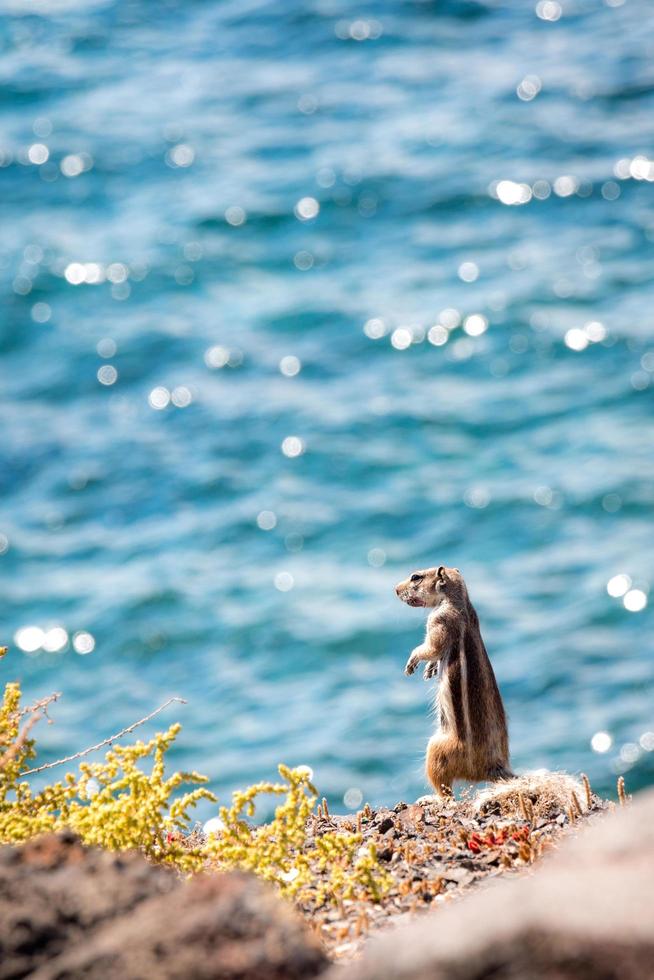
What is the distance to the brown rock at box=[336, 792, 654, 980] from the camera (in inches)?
126

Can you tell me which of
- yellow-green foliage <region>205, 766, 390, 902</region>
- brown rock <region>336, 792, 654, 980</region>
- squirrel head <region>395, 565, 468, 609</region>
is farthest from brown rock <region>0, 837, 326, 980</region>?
squirrel head <region>395, 565, 468, 609</region>

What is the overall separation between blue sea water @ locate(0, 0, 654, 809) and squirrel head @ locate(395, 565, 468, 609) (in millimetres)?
7102

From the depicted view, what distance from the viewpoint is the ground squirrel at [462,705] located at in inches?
297

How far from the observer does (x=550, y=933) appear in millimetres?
3240

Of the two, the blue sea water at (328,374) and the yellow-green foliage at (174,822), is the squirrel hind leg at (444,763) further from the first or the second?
the blue sea water at (328,374)

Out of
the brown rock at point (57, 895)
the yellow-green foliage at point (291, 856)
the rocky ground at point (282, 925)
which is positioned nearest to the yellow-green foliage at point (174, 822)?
the yellow-green foliage at point (291, 856)

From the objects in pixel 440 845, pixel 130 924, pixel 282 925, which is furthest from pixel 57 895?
pixel 440 845

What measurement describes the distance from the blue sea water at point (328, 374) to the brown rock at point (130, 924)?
10731 mm

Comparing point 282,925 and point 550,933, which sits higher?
point 282,925

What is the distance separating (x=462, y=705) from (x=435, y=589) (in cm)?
65

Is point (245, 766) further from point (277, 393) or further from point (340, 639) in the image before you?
point (277, 393)

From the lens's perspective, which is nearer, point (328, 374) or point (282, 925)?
point (282, 925)

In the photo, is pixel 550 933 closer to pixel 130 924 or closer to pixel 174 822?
pixel 130 924

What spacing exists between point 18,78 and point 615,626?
17753mm
